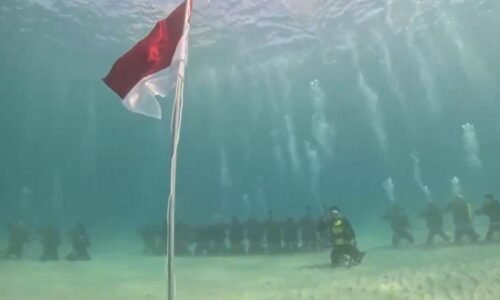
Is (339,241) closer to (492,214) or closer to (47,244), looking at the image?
(492,214)

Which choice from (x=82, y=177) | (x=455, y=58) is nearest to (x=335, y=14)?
(x=455, y=58)

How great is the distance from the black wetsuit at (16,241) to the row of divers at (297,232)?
3.63 meters

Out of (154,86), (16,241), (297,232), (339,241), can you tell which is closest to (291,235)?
(297,232)

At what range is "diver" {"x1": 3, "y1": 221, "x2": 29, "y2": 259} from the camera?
51.3ft

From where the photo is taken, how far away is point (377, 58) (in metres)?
20.3

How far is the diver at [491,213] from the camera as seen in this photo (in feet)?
42.1

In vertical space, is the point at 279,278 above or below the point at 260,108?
below

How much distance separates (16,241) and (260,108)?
1225cm

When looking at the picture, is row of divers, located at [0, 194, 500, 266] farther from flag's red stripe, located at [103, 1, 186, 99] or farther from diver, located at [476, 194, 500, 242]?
flag's red stripe, located at [103, 1, 186, 99]

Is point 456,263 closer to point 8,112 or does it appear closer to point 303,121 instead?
point 303,121

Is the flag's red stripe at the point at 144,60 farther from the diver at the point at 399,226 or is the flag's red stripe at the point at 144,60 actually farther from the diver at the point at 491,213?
the diver at the point at 399,226

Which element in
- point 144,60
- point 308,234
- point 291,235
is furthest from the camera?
point 291,235

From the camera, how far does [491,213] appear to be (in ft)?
43.5

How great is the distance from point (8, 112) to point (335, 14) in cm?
1280
